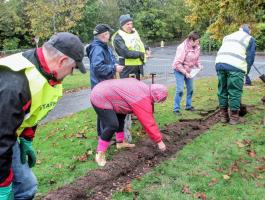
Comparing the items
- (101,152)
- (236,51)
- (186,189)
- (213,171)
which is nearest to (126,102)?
(101,152)

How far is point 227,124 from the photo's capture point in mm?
8742

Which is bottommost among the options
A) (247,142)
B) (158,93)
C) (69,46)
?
(247,142)

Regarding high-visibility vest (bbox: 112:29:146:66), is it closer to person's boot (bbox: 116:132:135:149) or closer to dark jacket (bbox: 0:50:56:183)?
person's boot (bbox: 116:132:135:149)

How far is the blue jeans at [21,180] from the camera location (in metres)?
3.28

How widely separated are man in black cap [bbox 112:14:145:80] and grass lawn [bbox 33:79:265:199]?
4.29 ft

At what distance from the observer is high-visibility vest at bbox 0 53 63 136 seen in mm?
2775

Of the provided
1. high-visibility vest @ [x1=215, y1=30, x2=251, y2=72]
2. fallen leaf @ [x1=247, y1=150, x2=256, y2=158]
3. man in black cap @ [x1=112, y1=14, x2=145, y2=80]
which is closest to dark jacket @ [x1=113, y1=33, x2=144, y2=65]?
man in black cap @ [x1=112, y1=14, x2=145, y2=80]

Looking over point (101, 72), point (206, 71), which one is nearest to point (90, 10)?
point (206, 71)

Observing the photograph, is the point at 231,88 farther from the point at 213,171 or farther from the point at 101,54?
the point at 101,54

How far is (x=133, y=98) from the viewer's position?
5812 millimetres

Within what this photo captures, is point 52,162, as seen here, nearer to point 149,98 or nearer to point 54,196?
point 54,196

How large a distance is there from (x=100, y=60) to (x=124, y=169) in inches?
71.6

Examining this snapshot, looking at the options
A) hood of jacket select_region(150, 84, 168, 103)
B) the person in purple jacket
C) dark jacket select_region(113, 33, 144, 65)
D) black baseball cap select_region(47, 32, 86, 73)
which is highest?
black baseball cap select_region(47, 32, 86, 73)

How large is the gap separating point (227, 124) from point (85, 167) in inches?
149
